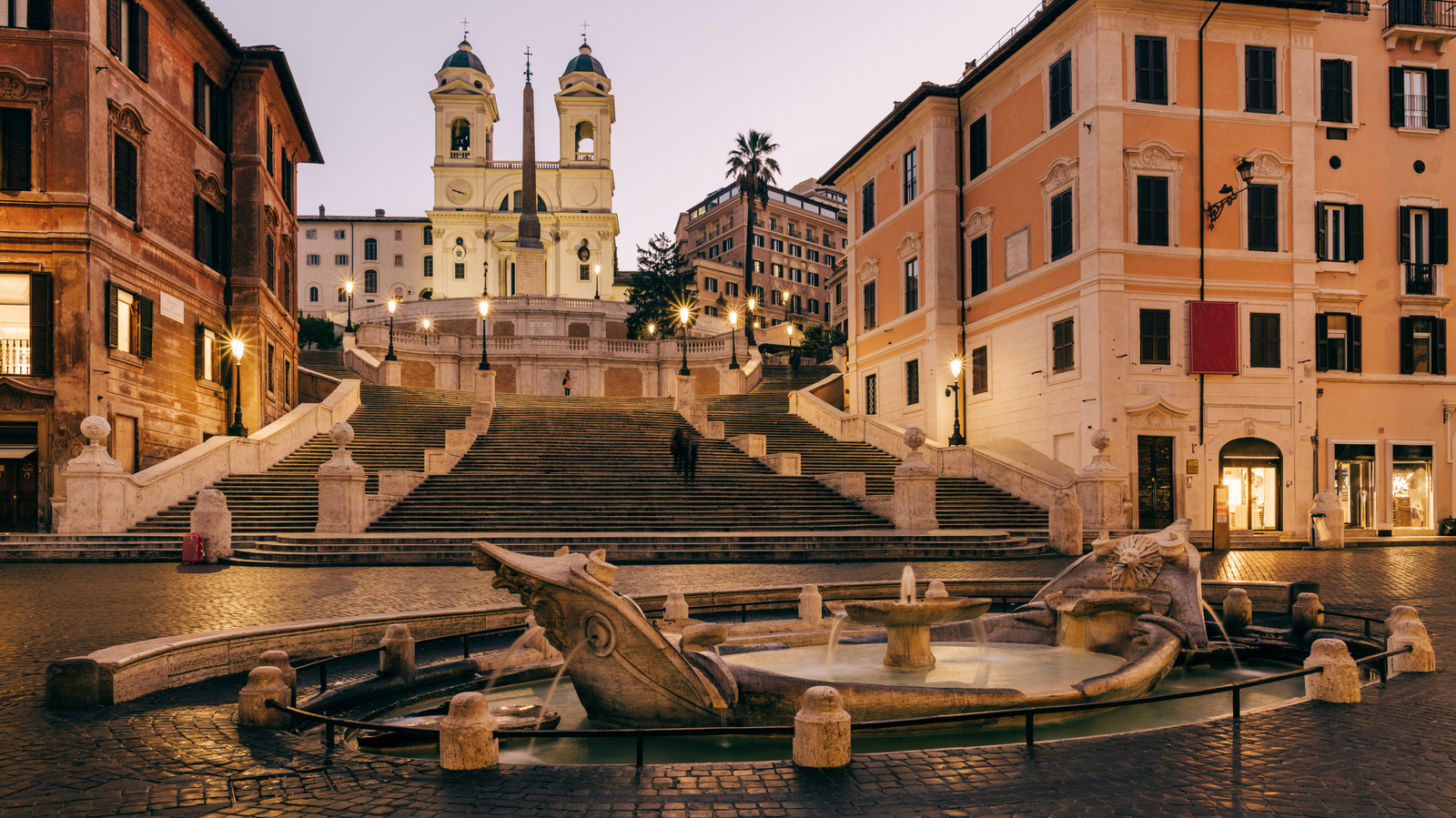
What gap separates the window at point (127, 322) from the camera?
23.9 metres

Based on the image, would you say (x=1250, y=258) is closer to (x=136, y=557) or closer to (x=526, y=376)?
(x=136, y=557)

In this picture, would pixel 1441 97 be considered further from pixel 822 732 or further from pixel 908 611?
pixel 822 732

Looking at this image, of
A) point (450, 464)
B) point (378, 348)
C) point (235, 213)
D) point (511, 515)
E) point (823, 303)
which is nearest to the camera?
point (511, 515)

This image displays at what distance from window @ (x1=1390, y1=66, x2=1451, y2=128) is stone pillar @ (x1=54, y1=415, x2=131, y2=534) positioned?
36801mm

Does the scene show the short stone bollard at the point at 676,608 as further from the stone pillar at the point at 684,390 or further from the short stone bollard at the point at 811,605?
the stone pillar at the point at 684,390

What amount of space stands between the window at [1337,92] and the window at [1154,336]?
8.71 meters

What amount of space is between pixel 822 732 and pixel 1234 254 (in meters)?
26.4

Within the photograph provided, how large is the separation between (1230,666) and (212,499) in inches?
684

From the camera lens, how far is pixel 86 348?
23047 millimetres

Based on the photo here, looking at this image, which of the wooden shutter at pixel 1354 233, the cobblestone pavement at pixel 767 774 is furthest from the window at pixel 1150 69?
the cobblestone pavement at pixel 767 774

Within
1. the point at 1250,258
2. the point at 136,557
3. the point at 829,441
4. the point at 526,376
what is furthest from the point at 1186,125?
the point at 526,376

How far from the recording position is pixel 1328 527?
23.2 metres

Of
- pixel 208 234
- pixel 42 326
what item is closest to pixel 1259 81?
pixel 208 234

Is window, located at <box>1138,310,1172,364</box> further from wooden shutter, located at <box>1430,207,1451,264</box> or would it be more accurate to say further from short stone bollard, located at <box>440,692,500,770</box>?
short stone bollard, located at <box>440,692,500,770</box>
